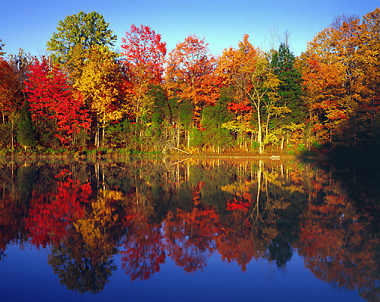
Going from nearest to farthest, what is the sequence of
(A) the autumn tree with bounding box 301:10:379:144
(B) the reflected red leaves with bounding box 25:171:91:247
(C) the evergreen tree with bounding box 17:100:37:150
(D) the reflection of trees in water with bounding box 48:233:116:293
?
(D) the reflection of trees in water with bounding box 48:233:116:293
(B) the reflected red leaves with bounding box 25:171:91:247
(A) the autumn tree with bounding box 301:10:379:144
(C) the evergreen tree with bounding box 17:100:37:150

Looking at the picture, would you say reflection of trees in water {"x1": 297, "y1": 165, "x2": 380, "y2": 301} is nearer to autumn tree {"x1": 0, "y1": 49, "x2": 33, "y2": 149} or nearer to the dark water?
the dark water

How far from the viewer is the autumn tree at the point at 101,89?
3216cm

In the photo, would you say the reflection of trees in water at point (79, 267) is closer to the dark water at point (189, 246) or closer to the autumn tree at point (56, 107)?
the dark water at point (189, 246)

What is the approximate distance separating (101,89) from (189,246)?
27.9 meters

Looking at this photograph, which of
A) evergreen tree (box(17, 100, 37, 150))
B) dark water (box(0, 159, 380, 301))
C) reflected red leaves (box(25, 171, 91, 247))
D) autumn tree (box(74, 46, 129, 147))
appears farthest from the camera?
autumn tree (box(74, 46, 129, 147))

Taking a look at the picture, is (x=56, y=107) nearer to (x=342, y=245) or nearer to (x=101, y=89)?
(x=101, y=89)

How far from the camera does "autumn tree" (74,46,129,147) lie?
32156 millimetres

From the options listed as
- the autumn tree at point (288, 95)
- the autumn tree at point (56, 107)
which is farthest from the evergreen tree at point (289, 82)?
the autumn tree at point (56, 107)

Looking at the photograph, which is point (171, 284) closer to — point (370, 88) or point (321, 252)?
point (321, 252)

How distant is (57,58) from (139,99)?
13042mm

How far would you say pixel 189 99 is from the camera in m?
34.2

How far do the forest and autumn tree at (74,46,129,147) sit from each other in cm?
9

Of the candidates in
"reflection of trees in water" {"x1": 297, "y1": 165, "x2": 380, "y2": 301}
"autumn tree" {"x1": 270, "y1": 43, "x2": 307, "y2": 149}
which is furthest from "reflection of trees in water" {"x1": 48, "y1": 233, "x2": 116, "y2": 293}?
"autumn tree" {"x1": 270, "y1": 43, "x2": 307, "y2": 149}

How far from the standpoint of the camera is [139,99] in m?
35.1
